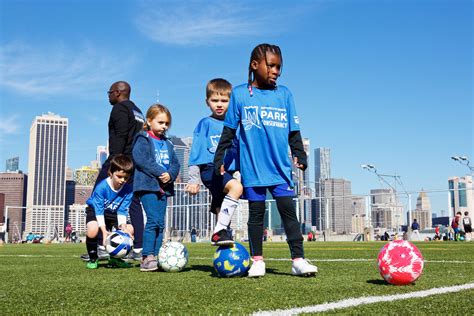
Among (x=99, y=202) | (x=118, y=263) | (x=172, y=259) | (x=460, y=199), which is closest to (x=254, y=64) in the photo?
(x=172, y=259)

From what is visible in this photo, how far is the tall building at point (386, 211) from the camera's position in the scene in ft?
95.5

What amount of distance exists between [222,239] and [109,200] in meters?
2.18

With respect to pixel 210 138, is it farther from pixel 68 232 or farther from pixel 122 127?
pixel 68 232

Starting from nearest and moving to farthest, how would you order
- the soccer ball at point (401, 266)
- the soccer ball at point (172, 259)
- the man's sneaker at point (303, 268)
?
the soccer ball at point (401, 266), the man's sneaker at point (303, 268), the soccer ball at point (172, 259)

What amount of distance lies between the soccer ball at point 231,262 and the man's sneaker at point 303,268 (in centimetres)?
42

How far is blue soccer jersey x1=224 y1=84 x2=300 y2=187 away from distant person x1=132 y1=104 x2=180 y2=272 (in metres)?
1.36

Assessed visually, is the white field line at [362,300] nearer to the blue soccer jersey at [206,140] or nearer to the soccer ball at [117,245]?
the blue soccer jersey at [206,140]

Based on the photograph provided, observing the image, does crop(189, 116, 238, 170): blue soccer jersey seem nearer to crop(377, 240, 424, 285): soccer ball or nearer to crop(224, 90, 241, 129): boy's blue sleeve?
crop(224, 90, 241, 129): boy's blue sleeve

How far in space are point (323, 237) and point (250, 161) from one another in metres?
35.0

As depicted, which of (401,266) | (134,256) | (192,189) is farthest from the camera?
(134,256)

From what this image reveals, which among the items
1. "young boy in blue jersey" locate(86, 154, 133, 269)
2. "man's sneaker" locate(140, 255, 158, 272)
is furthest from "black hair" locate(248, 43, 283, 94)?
"young boy in blue jersey" locate(86, 154, 133, 269)

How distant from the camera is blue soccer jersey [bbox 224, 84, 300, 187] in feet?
14.6

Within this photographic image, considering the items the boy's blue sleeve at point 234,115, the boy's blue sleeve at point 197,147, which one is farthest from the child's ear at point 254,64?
the boy's blue sleeve at point 197,147

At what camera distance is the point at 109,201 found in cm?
616
